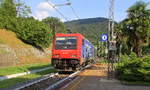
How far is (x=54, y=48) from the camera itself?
21.3 metres

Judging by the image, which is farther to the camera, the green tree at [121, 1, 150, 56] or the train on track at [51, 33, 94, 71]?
the green tree at [121, 1, 150, 56]

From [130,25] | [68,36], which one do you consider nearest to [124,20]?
[130,25]

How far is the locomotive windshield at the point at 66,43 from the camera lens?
2111cm

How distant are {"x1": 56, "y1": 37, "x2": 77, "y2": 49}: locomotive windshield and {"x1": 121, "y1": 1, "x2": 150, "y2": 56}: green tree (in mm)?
7385

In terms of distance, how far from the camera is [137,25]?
25.3m

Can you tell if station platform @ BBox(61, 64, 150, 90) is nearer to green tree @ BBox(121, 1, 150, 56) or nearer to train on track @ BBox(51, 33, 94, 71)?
train on track @ BBox(51, 33, 94, 71)

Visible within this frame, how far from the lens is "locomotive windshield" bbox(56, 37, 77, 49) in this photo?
21112 millimetres

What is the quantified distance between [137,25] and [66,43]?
8818mm

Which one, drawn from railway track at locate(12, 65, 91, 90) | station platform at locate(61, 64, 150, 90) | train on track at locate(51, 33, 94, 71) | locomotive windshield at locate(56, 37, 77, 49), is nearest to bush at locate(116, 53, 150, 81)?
station platform at locate(61, 64, 150, 90)

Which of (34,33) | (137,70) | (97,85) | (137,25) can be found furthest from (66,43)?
(34,33)

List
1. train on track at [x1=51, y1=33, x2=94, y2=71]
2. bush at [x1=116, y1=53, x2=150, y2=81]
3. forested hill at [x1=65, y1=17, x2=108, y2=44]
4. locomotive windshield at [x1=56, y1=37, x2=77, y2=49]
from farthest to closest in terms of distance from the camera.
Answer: forested hill at [x1=65, y1=17, x2=108, y2=44] < locomotive windshield at [x1=56, y1=37, x2=77, y2=49] < train on track at [x1=51, y1=33, x2=94, y2=71] < bush at [x1=116, y1=53, x2=150, y2=81]

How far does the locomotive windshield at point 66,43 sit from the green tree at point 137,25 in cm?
739

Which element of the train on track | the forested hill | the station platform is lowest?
the station platform

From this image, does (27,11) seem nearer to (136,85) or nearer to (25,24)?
(25,24)
